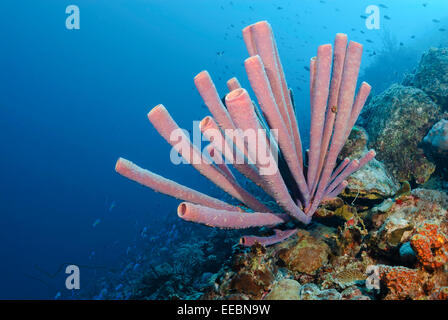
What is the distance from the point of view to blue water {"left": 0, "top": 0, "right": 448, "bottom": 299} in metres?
45.7

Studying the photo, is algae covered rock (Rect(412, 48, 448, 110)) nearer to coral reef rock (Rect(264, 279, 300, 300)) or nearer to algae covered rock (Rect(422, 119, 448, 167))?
algae covered rock (Rect(422, 119, 448, 167))

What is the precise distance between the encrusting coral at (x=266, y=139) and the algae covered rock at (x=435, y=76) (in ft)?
11.7

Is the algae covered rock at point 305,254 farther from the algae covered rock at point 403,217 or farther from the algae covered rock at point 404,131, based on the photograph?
the algae covered rock at point 404,131

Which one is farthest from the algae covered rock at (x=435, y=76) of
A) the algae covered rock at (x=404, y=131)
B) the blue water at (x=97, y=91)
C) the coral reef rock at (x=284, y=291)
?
the blue water at (x=97, y=91)

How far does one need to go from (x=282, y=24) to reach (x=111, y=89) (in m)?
69.9

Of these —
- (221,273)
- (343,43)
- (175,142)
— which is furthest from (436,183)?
(175,142)

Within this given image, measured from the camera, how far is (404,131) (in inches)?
159

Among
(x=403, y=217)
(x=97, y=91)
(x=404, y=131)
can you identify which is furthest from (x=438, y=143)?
(x=97, y=91)

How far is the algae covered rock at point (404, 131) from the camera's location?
368 centimetres

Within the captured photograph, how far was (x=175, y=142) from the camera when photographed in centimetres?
199

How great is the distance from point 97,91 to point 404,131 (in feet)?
327

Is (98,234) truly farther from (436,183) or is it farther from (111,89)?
(111,89)

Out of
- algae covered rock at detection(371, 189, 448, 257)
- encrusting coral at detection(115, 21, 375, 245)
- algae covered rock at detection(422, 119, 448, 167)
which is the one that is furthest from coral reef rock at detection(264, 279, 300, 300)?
algae covered rock at detection(422, 119, 448, 167)
